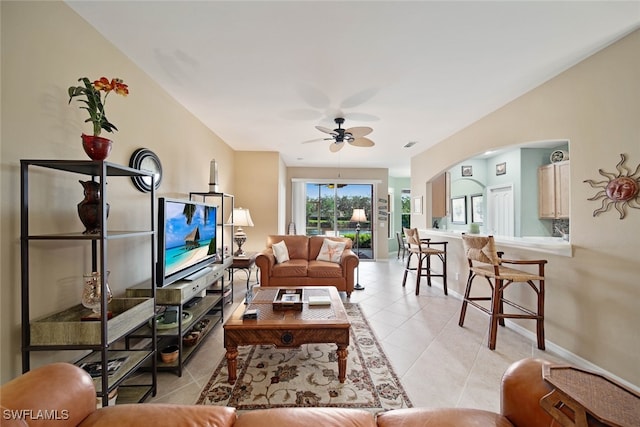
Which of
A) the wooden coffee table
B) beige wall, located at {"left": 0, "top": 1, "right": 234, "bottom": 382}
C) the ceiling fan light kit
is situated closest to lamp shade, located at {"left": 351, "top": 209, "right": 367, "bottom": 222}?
the ceiling fan light kit

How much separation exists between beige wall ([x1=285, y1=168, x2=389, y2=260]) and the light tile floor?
3437 millimetres

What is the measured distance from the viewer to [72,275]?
1.62m

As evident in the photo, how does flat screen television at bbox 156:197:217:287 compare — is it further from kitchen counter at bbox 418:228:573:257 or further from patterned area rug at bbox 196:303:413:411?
kitchen counter at bbox 418:228:573:257

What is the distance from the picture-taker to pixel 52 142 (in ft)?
4.97

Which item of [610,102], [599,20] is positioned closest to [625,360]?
[610,102]

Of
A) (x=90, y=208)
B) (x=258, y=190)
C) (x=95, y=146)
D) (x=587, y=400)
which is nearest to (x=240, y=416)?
(x=587, y=400)

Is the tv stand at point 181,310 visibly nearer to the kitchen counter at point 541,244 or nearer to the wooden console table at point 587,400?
the wooden console table at point 587,400

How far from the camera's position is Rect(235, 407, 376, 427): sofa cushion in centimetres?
96

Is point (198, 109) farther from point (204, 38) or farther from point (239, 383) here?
point (239, 383)

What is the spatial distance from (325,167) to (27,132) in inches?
238

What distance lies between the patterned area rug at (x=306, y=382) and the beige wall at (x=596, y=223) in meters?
1.70

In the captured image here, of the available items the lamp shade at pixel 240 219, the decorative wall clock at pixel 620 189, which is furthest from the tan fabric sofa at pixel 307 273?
the decorative wall clock at pixel 620 189

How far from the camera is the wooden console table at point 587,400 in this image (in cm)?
73

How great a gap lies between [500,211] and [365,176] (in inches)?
131
